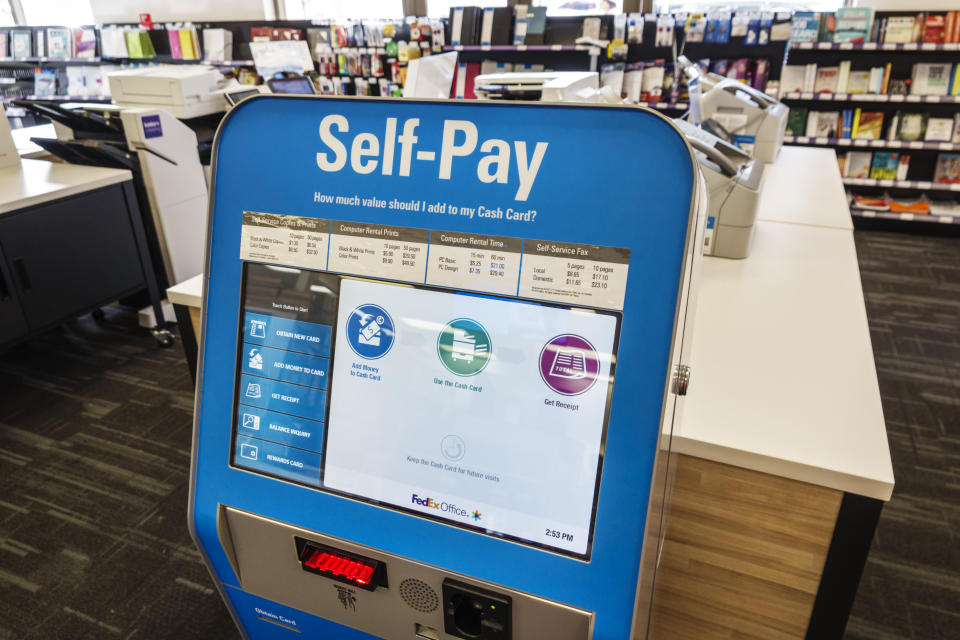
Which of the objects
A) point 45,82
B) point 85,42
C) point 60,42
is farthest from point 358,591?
point 45,82

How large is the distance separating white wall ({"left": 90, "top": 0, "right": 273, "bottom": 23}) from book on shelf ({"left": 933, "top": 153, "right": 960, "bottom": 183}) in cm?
594

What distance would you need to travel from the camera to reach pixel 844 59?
Result: 4680 mm

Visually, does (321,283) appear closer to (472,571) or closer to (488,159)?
(488,159)

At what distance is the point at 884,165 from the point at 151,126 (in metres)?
5.15

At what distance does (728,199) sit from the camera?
5.57 ft

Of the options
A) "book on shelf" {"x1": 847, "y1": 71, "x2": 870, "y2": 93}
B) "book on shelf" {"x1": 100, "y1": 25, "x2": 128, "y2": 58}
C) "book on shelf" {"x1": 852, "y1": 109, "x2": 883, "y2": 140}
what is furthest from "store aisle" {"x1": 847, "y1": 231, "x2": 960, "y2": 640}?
"book on shelf" {"x1": 100, "y1": 25, "x2": 128, "y2": 58}

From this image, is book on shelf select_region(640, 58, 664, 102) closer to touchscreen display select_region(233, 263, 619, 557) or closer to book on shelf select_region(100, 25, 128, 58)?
touchscreen display select_region(233, 263, 619, 557)

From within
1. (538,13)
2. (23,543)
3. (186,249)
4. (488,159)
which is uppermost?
(538,13)

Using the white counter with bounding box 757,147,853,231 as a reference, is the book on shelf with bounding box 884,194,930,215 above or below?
below

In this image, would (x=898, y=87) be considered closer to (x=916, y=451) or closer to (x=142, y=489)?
(x=916, y=451)

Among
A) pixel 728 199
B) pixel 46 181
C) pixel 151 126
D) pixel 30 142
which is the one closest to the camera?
pixel 728 199

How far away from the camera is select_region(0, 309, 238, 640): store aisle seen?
1.79 metres

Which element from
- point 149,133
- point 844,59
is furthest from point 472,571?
point 844,59

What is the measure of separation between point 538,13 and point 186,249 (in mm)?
3251
